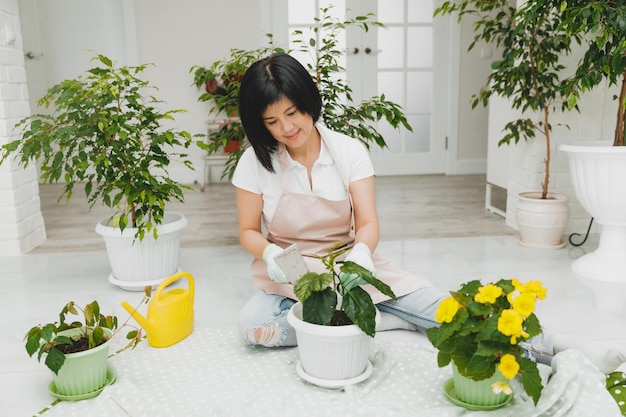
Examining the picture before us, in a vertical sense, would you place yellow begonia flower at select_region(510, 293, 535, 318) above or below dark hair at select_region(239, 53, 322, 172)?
below

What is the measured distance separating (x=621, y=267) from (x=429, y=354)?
103 centimetres

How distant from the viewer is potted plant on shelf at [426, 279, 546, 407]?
107cm

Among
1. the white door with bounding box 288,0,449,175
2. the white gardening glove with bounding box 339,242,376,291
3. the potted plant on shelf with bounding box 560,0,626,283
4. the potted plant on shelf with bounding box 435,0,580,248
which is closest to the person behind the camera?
the white gardening glove with bounding box 339,242,376,291

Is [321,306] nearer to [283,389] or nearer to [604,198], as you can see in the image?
[283,389]

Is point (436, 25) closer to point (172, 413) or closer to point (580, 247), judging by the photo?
point (580, 247)

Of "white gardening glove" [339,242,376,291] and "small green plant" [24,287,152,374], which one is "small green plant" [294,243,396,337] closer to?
"white gardening glove" [339,242,376,291]

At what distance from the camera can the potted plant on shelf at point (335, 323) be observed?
1.24 meters

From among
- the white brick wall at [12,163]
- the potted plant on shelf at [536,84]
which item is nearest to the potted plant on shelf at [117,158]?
the white brick wall at [12,163]

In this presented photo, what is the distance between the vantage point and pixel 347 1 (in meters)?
4.26

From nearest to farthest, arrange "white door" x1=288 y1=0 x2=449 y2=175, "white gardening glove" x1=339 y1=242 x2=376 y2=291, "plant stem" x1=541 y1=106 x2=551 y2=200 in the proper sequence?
"white gardening glove" x1=339 y1=242 x2=376 y2=291 → "plant stem" x1=541 y1=106 x2=551 y2=200 → "white door" x1=288 y1=0 x2=449 y2=175

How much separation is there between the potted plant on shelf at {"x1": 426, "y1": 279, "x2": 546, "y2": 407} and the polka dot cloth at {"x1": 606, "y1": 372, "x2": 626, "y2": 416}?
207 millimetres

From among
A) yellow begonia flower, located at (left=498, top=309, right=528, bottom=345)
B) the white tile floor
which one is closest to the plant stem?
the white tile floor

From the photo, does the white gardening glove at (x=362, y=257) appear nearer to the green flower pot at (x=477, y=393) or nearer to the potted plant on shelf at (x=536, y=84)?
the green flower pot at (x=477, y=393)

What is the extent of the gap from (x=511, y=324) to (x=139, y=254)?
138 centimetres
